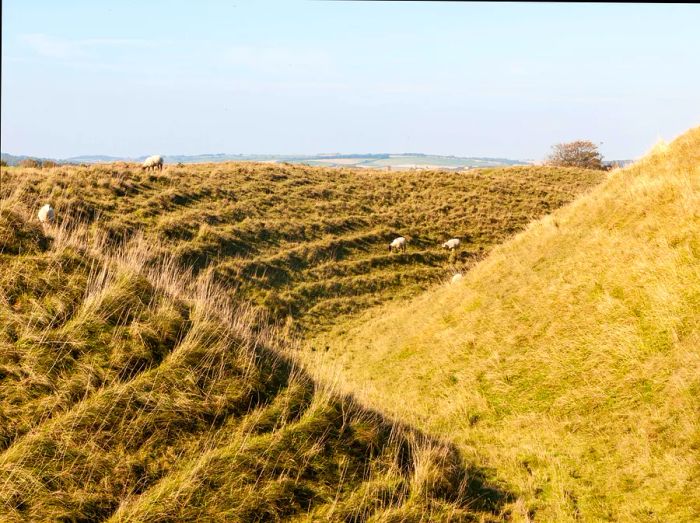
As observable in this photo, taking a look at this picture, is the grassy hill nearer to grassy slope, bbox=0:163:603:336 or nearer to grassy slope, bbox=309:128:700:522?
grassy slope, bbox=309:128:700:522

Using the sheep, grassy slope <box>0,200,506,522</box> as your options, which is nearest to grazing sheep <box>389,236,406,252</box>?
the sheep

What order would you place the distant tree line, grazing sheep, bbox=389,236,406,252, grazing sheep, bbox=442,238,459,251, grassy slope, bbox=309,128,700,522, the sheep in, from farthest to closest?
the distant tree line, the sheep, grazing sheep, bbox=442,238,459,251, grazing sheep, bbox=389,236,406,252, grassy slope, bbox=309,128,700,522

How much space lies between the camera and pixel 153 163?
113ft

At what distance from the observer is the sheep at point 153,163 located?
34103 mm

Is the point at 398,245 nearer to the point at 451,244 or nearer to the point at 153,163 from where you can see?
the point at 451,244

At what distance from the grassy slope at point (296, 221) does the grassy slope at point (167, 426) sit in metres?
13.8

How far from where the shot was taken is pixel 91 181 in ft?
90.1

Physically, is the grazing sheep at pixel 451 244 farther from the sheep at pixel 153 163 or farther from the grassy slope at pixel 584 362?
the sheep at pixel 153 163

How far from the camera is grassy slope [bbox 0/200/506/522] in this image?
586cm

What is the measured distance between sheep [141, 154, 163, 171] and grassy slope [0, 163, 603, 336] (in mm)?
1720

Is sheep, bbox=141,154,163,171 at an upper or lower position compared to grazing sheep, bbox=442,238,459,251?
upper

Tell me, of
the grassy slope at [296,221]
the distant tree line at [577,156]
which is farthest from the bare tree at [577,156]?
the grassy slope at [296,221]

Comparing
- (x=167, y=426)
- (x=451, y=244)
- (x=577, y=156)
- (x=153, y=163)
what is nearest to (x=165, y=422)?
(x=167, y=426)

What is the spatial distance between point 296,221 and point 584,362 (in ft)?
77.6
